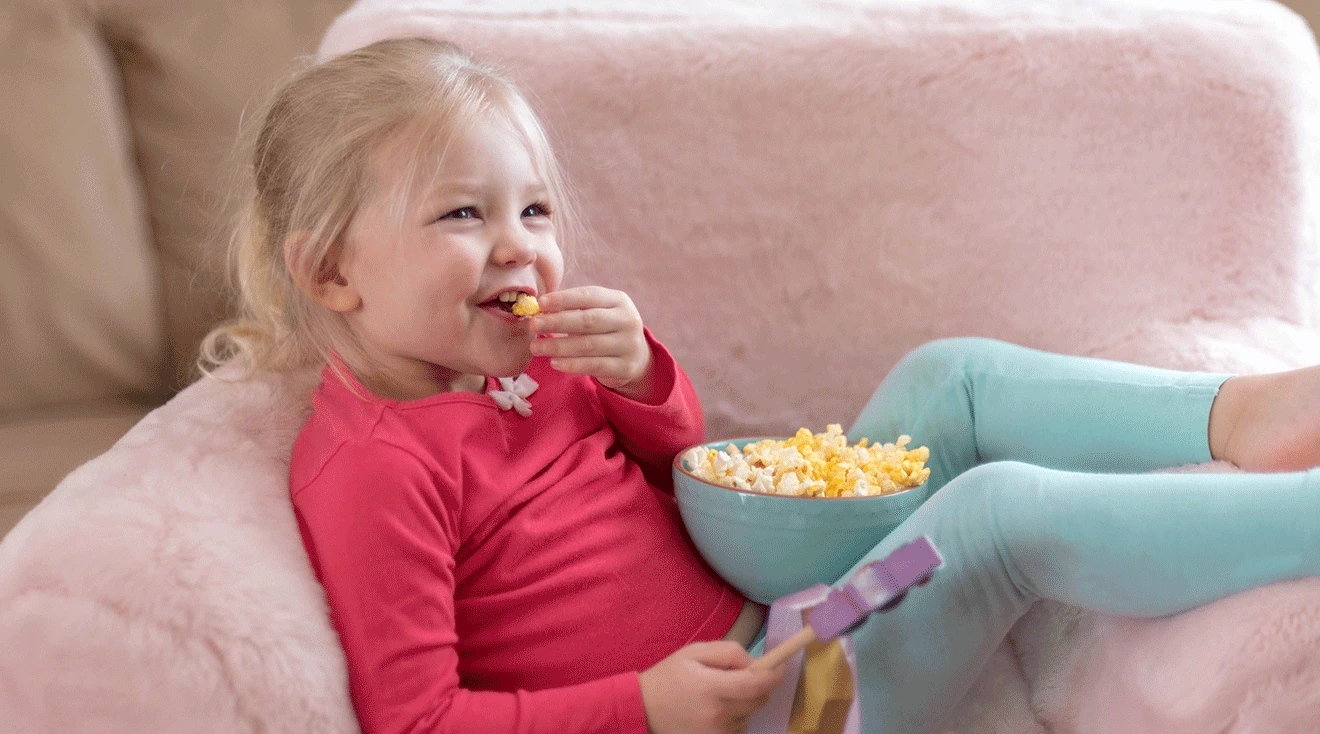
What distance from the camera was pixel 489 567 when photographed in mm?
846

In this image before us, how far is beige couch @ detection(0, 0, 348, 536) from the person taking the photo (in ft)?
4.20

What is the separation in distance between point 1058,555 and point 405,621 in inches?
18.6

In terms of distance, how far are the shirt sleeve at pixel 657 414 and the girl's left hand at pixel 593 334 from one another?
0.12 feet

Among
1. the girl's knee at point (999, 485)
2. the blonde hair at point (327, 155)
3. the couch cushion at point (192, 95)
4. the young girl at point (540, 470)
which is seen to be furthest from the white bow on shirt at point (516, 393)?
the couch cushion at point (192, 95)

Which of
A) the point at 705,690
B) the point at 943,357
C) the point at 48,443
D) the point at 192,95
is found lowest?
the point at 48,443

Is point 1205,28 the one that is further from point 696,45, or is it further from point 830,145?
point 696,45

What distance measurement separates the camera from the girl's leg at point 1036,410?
3.05 feet

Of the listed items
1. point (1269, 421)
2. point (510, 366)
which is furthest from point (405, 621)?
point (1269, 421)

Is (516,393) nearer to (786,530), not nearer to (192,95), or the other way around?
(786,530)

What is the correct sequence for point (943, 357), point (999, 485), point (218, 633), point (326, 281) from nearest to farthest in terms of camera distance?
point (218, 633) < point (999, 485) < point (326, 281) < point (943, 357)

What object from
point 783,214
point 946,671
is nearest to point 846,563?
point 946,671

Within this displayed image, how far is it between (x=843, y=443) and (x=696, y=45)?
0.50 m

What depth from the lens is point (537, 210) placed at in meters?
0.91

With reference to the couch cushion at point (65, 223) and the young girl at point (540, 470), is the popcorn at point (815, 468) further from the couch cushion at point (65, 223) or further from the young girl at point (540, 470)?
the couch cushion at point (65, 223)
